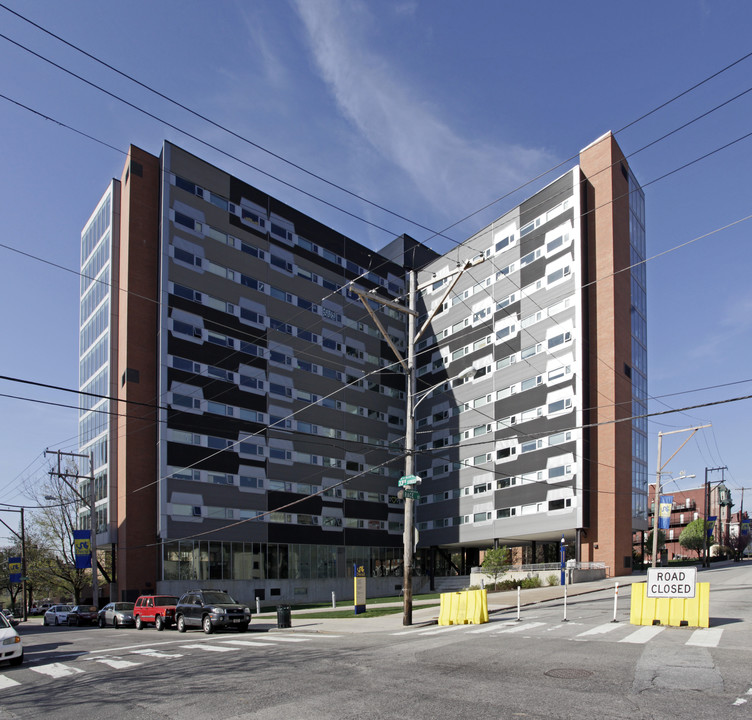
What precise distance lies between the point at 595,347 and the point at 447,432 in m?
18.7

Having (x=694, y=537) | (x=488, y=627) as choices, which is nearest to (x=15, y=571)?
(x=488, y=627)

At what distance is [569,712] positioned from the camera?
810 cm

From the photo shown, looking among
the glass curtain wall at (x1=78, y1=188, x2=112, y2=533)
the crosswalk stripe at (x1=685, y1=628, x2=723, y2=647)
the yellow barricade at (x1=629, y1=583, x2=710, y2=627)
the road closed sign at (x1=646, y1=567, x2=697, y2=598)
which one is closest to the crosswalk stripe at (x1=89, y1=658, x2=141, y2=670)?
the crosswalk stripe at (x1=685, y1=628, x2=723, y2=647)

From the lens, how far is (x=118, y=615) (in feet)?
115

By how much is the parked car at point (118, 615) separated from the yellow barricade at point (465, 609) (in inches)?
804

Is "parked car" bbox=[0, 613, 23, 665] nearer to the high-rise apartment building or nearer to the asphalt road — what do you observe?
the asphalt road

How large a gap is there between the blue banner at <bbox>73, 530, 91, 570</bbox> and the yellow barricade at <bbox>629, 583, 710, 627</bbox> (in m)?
39.0

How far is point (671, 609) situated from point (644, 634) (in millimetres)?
2042

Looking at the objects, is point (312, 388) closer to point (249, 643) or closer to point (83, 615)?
point (83, 615)

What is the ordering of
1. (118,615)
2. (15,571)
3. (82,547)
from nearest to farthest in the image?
1. (118,615)
2. (82,547)
3. (15,571)

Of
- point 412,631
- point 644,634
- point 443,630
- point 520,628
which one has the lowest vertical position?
point 412,631

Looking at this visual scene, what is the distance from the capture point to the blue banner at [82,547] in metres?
45.4

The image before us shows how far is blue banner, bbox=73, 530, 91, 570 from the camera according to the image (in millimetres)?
45406

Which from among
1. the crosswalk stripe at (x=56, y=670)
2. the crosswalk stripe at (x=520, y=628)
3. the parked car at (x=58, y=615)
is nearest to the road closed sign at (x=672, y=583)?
the crosswalk stripe at (x=520, y=628)
